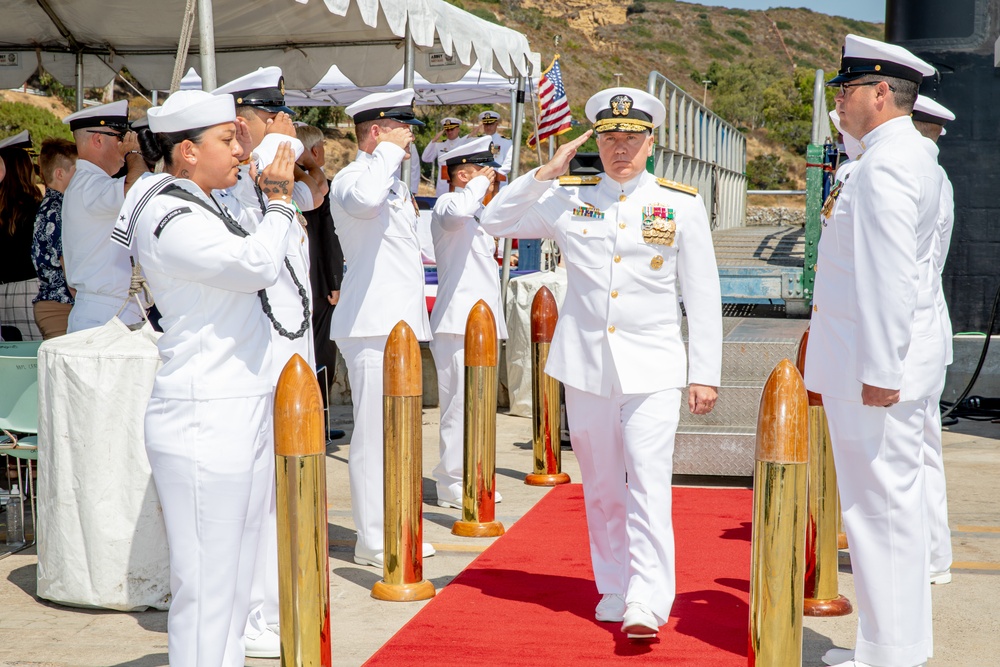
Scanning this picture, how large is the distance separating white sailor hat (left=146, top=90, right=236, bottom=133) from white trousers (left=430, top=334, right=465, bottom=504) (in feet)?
11.3

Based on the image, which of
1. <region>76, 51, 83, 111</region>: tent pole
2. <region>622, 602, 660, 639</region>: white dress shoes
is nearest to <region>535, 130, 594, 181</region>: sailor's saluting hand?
<region>622, 602, 660, 639</region>: white dress shoes

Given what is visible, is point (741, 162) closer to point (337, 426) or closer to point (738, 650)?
point (337, 426)

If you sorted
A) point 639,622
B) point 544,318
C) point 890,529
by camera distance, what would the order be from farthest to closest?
point 544,318
point 639,622
point 890,529

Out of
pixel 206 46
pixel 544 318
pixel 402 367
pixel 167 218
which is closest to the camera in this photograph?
pixel 167 218

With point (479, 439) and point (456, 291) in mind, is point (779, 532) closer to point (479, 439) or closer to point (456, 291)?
point (479, 439)

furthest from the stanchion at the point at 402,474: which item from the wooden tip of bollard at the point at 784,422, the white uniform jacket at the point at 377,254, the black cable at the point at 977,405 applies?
the black cable at the point at 977,405

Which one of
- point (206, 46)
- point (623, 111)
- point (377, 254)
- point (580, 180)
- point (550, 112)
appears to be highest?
point (550, 112)

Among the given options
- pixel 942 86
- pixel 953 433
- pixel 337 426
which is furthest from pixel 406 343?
pixel 942 86

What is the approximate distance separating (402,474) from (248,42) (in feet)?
19.5

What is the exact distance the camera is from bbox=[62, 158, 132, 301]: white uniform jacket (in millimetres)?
5641

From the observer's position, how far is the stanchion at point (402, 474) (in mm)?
4812

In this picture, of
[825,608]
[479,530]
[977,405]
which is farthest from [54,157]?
[977,405]

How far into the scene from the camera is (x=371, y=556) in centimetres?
543

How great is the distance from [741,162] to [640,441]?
54.0 feet
